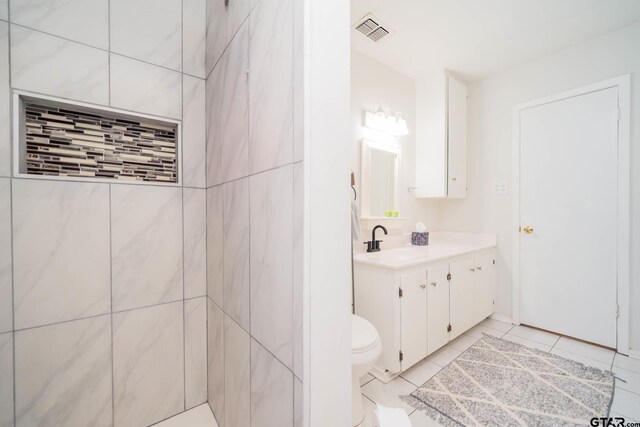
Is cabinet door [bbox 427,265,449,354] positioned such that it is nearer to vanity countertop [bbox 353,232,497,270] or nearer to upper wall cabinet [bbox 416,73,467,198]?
vanity countertop [bbox 353,232,497,270]

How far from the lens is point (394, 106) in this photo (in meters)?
2.61

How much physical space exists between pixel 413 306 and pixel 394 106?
1973 millimetres

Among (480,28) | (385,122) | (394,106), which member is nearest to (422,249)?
(385,122)

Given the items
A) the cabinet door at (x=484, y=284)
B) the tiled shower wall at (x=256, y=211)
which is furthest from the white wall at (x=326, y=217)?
the cabinet door at (x=484, y=284)

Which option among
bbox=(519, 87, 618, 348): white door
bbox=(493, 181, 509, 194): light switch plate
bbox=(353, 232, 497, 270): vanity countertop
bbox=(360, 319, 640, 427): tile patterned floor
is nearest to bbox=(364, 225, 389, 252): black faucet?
bbox=(353, 232, 497, 270): vanity countertop

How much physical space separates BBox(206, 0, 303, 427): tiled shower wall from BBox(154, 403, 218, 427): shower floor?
70mm

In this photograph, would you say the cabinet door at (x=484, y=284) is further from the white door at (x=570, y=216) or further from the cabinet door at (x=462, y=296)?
the white door at (x=570, y=216)

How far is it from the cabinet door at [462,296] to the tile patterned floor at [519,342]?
6.6 inches

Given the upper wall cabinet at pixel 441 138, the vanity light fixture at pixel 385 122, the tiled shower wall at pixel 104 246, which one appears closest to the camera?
the tiled shower wall at pixel 104 246

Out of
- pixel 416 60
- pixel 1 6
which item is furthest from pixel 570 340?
pixel 1 6

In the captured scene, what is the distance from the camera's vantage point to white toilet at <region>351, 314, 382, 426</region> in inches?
48.7

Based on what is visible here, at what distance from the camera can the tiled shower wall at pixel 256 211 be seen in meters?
0.70

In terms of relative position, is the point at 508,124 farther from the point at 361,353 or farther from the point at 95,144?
the point at 95,144

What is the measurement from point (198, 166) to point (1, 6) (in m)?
0.90
